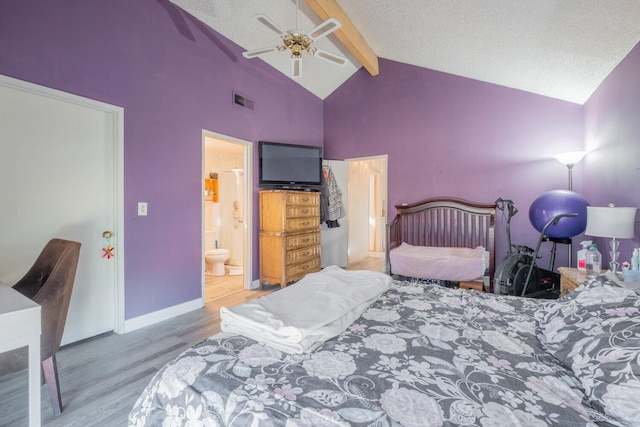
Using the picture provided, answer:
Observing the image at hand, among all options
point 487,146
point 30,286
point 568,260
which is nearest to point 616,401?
point 30,286

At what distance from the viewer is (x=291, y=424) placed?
70 cm

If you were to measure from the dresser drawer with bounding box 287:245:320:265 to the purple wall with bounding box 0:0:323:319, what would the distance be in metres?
1.09

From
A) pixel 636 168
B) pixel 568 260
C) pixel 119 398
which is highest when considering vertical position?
pixel 636 168

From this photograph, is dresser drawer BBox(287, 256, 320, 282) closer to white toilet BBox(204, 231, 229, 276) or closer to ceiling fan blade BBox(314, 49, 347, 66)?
white toilet BBox(204, 231, 229, 276)

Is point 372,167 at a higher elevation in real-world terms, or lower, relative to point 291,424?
higher

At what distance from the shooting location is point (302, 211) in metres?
3.91

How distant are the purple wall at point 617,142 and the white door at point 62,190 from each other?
13.4 feet

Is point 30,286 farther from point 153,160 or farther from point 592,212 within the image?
point 592,212

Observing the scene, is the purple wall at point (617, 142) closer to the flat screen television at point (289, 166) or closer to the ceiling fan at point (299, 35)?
the ceiling fan at point (299, 35)

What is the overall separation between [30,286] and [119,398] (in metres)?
0.92

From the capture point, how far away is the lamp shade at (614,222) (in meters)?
1.96

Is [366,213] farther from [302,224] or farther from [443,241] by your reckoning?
[302,224]

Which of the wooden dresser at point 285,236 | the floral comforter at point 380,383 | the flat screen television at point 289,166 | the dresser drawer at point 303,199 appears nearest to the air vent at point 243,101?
the flat screen television at point 289,166

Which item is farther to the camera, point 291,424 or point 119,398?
point 119,398
